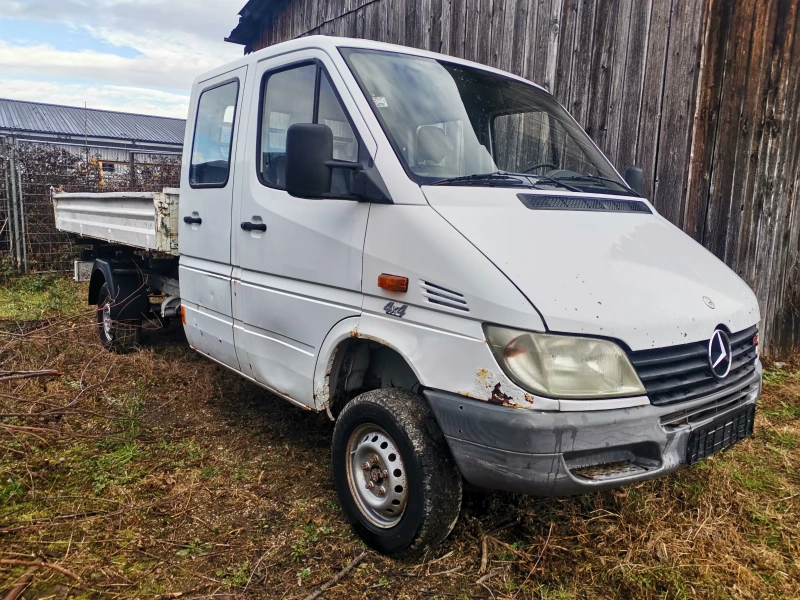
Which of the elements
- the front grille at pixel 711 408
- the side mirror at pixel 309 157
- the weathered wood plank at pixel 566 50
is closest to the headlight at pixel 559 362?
the front grille at pixel 711 408

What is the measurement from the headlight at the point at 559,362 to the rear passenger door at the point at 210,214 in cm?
232

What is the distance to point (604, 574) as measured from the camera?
2.71 meters

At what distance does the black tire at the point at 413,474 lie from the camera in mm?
2654

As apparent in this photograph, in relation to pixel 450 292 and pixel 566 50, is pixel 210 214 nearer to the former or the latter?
pixel 450 292

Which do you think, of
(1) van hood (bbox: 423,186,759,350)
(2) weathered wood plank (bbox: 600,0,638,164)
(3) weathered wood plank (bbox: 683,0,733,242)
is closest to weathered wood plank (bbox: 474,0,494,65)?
(2) weathered wood plank (bbox: 600,0,638,164)

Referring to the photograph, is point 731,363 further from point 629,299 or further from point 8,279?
point 8,279

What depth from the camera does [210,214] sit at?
428 centimetres

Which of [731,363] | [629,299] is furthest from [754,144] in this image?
[629,299]

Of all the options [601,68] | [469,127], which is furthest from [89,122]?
[469,127]

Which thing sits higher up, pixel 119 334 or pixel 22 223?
pixel 22 223

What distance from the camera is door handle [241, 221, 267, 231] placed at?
3.65 meters

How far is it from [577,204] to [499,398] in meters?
1.24

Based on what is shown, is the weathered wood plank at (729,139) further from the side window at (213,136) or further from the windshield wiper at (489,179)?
the side window at (213,136)

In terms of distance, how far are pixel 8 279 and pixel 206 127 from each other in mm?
8064
